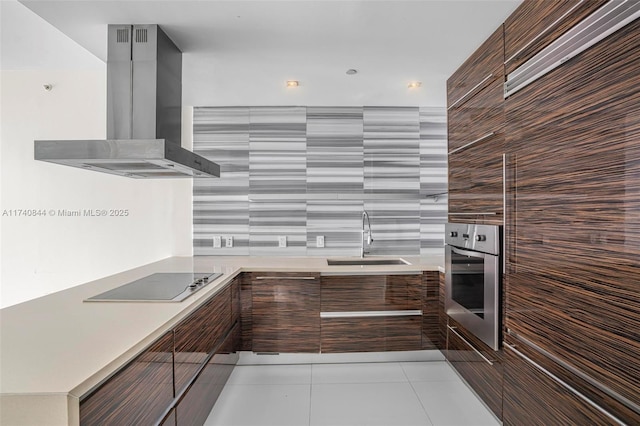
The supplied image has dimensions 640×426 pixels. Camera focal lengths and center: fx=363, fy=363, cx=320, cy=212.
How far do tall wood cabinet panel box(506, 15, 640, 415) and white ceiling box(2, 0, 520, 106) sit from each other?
0.76 metres

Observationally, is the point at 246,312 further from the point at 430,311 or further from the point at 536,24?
the point at 536,24

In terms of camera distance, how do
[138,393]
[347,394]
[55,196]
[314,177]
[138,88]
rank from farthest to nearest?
[314,177], [55,196], [347,394], [138,88], [138,393]

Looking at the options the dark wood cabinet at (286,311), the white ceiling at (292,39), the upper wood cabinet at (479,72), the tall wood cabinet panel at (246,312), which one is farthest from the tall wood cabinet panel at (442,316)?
the white ceiling at (292,39)

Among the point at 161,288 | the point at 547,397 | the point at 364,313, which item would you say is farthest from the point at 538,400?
the point at 161,288

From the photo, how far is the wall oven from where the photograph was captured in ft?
6.26

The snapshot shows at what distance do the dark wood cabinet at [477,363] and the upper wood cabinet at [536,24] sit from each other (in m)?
1.50

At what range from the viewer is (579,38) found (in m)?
1.27

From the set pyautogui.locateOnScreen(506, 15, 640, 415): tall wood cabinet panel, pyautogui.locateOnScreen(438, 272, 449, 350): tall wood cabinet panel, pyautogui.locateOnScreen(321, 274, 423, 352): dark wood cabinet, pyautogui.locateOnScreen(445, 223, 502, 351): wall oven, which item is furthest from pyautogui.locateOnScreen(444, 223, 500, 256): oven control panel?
pyautogui.locateOnScreen(321, 274, 423, 352): dark wood cabinet

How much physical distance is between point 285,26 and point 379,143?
1.71 meters

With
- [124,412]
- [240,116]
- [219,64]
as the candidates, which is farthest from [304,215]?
[124,412]

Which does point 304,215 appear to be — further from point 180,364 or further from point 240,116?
point 180,364

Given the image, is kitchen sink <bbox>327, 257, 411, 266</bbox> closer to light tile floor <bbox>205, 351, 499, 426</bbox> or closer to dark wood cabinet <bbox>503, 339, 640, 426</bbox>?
light tile floor <bbox>205, 351, 499, 426</bbox>

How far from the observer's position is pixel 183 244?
348 cm

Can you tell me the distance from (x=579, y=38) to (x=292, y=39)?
1465 millimetres
